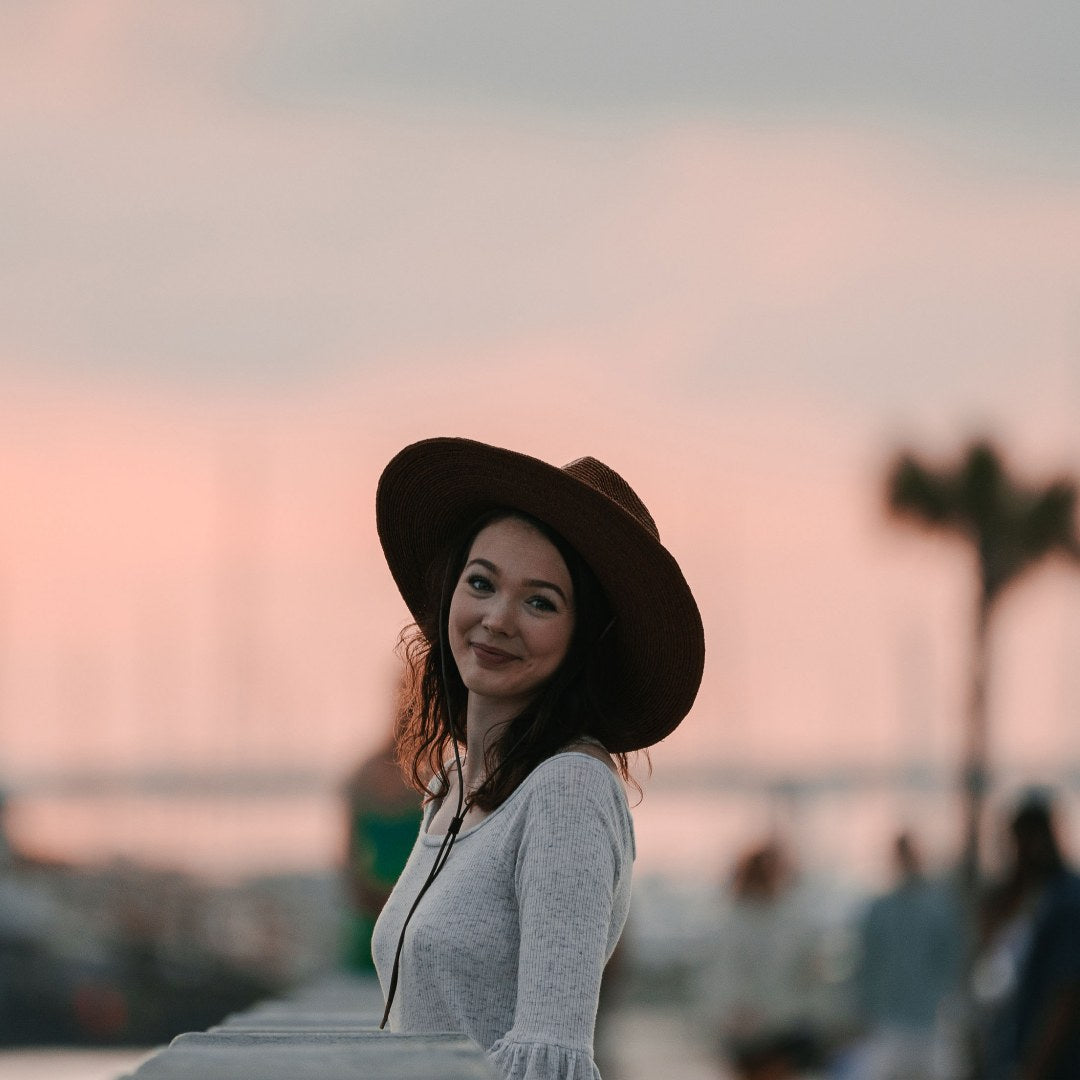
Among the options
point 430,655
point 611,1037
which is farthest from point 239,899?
point 430,655

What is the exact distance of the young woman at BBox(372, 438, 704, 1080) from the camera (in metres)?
2.92

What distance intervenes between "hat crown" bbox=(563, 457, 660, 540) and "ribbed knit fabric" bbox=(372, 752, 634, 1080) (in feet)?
1.48

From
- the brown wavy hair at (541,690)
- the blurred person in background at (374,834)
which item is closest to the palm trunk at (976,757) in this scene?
the blurred person in background at (374,834)

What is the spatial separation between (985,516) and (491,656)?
28.3 m

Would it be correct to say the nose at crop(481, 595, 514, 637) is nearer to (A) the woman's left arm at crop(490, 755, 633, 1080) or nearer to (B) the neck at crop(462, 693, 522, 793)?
(B) the neck at crop(462, 693, 522, 793)

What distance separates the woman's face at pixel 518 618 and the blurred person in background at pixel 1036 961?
484 centimetres

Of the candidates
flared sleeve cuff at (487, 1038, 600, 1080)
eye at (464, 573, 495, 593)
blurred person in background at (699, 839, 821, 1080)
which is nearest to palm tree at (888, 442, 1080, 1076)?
blurred person in background at (699, 839, 821, 1080)

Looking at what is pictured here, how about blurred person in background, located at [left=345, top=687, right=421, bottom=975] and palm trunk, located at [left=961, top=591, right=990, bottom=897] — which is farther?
palm trunk, located at [left=961, top=591, right=990, bottom=897]

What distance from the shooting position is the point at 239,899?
158 feet

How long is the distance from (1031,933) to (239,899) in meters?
41.4

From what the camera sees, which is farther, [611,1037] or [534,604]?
[611,1037]

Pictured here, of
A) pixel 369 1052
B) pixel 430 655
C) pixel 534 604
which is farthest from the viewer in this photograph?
pixel 430 655

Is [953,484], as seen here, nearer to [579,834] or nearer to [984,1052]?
[984,1052]

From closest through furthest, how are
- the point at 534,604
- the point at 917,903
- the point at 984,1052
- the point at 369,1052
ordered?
the point at 369,1052, the point at 534,604, the point at 984,1052, the point at 917,903
